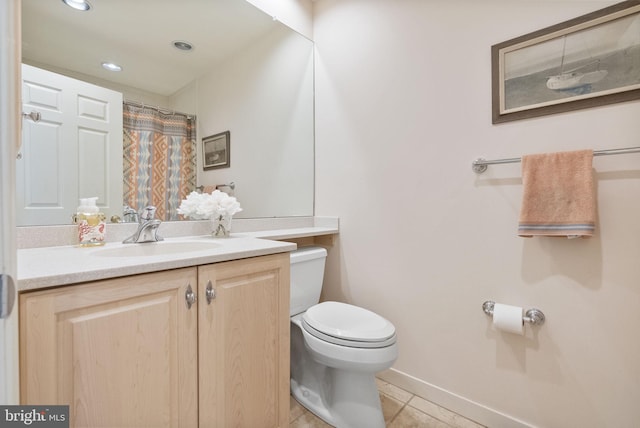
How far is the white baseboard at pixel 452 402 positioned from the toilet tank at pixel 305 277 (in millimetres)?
629

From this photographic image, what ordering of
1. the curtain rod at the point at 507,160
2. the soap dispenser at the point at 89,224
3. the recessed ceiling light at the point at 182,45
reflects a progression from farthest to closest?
the recessed ceiling light at the point at 182,45 < the soap dispenser at the point at 89,224 < the curtain rod at the point at 507,160

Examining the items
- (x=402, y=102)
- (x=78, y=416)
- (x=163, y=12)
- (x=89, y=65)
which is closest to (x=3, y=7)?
(x=78, y=416)

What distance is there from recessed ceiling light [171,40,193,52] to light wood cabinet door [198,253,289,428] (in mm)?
1236

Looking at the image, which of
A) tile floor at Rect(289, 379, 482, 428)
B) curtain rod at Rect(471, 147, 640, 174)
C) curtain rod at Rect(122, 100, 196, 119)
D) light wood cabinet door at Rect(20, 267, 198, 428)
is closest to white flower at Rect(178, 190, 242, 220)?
curtain rod at Rect(122, 100, 196, 119)

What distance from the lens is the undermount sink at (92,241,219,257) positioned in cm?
106

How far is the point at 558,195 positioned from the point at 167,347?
4.79ft

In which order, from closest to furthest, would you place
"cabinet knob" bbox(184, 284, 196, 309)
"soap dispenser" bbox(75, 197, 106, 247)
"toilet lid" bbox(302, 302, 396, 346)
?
"cabinet knob" bbox(184, 284, 196, 309) < "soap dispenser" bbox(75, 197, 106, 247) < "toilet lid" bbox(302, 302, 396, 346)

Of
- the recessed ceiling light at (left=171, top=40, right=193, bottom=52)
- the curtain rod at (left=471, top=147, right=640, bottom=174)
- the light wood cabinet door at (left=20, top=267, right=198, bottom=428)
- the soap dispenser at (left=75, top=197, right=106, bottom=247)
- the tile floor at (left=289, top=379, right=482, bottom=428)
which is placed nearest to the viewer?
the light wood cabinet door at (left=20, top=267, right=198, bottom=428)

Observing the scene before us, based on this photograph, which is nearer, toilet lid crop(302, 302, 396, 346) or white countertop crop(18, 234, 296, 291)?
white countertop crop(18, 234, 296, 291)

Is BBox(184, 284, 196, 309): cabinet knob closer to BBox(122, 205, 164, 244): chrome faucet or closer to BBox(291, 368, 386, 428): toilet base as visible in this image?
BBox(122, 205, 164, 244): chrome faucet

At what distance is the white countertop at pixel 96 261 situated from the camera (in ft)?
2.17

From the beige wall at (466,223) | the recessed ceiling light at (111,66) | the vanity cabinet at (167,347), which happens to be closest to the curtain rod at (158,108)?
the recessed ceiling light at (111,66)

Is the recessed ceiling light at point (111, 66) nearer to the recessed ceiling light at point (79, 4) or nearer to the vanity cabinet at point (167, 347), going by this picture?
the recessed ceiling light at point (79, 4)

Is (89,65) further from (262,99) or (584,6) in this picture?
(584,6)
